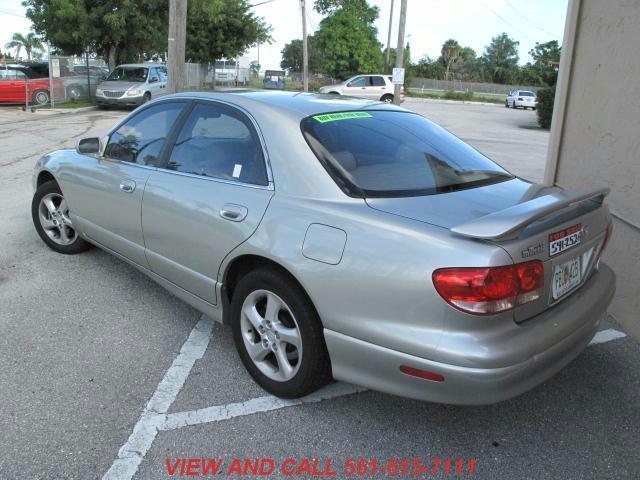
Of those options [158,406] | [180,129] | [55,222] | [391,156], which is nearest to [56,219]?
[55,222]

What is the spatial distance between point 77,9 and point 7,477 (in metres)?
23.2

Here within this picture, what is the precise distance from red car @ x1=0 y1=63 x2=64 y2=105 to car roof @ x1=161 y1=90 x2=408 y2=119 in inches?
775

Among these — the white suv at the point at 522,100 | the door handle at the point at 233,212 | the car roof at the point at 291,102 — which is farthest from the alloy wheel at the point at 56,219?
the white suv at the point at 522,100

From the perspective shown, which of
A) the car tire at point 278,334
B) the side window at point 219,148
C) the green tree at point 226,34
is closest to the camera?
the car tire at point 278,334

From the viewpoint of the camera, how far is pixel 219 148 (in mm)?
3289

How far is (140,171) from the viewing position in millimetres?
3736

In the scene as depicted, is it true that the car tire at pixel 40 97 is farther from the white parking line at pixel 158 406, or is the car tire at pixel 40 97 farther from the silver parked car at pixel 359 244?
the white parking line at pixel 158 406

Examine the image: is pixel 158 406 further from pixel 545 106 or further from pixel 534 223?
pixel 545 106

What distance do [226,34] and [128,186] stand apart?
3319 cm

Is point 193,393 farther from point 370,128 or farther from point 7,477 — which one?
point 370,128

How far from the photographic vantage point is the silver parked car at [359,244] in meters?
2.23

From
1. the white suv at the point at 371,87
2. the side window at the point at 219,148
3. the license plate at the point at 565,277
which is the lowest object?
the license plate at the point at 565,277

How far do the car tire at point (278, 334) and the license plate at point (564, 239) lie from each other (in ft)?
3.59

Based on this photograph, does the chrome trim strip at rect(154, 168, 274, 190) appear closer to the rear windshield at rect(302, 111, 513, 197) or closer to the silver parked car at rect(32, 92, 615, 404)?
the silver parked car at rect(32, 92, 615, 404)
